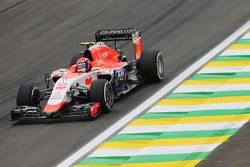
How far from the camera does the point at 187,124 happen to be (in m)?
16.9

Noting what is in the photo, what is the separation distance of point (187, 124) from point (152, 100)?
2322mm

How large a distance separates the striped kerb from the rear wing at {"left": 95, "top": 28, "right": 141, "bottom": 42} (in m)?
1.89

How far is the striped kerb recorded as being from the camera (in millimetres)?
15078

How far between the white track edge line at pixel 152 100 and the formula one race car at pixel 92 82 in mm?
557

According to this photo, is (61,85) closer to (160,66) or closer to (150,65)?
(150,65)

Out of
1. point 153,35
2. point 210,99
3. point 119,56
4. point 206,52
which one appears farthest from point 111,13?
point 210,99

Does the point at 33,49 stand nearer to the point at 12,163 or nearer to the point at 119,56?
the point at 119,56

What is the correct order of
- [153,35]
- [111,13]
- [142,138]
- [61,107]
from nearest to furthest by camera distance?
[142,138], [61,107], [153,35], [111,13]

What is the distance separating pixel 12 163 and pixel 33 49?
33.7 feet

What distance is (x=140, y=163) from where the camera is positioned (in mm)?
14742

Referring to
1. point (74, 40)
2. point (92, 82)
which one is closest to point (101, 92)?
point (92, 82)

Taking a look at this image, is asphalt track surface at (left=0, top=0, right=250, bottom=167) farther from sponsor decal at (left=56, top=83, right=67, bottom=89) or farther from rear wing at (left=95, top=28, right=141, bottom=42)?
rear wing at (left=95, top=28, right=141, bottom=42)

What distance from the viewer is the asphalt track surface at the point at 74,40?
16672 mm

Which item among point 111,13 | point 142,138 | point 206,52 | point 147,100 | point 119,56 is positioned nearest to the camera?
point 142,138
